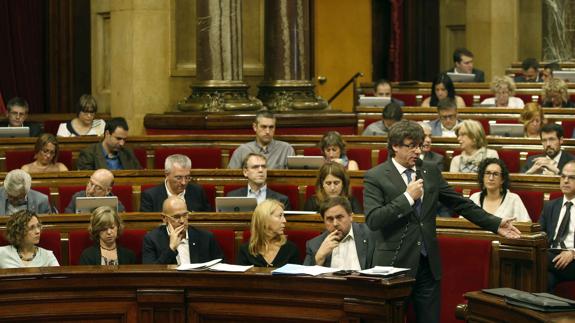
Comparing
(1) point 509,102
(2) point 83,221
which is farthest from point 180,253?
(1) point 509,102

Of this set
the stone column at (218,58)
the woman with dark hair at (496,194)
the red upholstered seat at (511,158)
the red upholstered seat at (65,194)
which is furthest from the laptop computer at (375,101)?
the woman with dark hair at (496,194)

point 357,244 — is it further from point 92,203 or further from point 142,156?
point 142,156

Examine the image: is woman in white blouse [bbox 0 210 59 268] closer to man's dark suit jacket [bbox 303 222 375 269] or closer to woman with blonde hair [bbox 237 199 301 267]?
woman with blonde hair [bbox 237 199 301 267]

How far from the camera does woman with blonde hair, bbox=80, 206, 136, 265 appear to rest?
7262 mm

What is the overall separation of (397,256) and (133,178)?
3.31m

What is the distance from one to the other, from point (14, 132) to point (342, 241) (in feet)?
15.3

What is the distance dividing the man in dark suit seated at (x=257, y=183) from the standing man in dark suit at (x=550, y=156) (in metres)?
1.82

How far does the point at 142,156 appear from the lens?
10.5 metres

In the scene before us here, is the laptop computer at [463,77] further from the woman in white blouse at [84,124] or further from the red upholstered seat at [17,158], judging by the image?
the red upholstered seat at [17,158]

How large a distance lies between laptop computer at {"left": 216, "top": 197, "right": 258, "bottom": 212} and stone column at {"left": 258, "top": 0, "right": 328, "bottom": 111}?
11.5 feet

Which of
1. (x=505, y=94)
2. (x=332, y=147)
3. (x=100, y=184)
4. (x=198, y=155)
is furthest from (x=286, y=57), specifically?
(x=100, y=184)

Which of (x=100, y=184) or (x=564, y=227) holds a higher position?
(x=100, y=184)

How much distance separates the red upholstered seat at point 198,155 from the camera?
10.5m

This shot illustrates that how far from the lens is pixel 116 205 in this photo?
7973 millimetres
